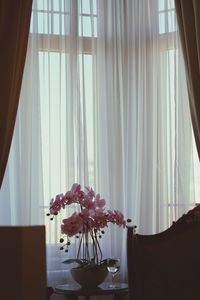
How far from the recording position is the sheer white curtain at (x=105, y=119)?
3.19m

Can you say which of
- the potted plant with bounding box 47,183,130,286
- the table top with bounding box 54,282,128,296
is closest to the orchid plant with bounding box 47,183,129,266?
the potted plant with bounding box 47,183,130,286

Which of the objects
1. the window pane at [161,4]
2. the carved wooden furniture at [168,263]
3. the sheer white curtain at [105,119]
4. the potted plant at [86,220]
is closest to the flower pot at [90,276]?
the potted plant at [86,220]

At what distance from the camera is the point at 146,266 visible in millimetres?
2453

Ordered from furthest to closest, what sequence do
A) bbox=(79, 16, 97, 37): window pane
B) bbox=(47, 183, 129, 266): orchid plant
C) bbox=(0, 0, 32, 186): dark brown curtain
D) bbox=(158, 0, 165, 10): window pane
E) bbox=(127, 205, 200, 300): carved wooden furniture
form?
bbox=(158, 0, 165, 10): window pane → bbox=(79, 16, 97, 37): window pane → bbox=(0, 0, 32, 186): dark brown curtain → bbox=(47, 183, 129, 266): orchid plant → bbox=(127, 205, 200, 300): carved wooden furniture

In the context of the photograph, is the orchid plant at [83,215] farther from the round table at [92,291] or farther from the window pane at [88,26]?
the window pane at [88,26]

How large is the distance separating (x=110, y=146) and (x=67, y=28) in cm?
93

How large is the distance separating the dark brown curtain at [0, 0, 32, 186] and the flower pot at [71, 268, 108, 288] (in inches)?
34.7

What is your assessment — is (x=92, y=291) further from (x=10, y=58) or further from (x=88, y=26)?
(x=88, y=26)

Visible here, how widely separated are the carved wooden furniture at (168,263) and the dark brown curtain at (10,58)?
112 cm

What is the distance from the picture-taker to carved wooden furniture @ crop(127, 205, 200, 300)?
2.41 meters

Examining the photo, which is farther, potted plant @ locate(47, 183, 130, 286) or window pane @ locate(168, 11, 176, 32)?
window pane @ locate(168, 11, 176, 32)

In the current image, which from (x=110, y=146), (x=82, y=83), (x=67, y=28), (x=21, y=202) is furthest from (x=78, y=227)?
(x=67, y=28)

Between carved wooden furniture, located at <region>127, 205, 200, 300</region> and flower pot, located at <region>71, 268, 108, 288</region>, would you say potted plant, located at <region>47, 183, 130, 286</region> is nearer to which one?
flower pot, located at <region>71, 268, 108, 288</region>

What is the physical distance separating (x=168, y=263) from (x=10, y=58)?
1.73 metres
